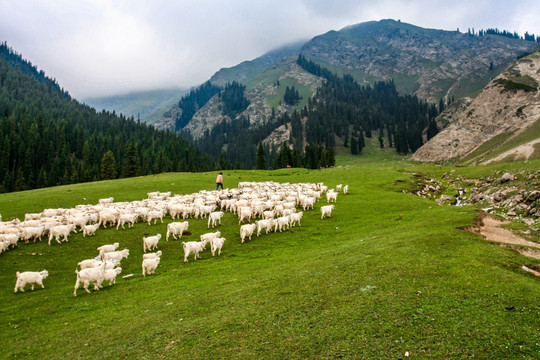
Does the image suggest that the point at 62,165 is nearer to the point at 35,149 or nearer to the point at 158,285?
the point at 35,149

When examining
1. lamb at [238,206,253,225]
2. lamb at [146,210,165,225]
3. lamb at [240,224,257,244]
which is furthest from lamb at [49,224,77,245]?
lamb at [238,206,253,225]

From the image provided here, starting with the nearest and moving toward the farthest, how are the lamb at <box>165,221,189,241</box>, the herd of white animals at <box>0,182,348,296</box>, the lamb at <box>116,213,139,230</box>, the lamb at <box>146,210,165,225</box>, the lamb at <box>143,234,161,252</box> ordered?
1. the herd of white animals at <box>0,182,348,296</box>
2. the lamb at <box>143,234,161,252</box>
3. the lamb at <box>165,221,189,241</box>
4. the lamb at <box>116,213,139,230</box>
5. the lamb at <box>146,210,165,225</box>

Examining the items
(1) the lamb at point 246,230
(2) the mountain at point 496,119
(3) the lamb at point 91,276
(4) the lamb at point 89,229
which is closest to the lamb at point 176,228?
(1) the lamb at point 246,230

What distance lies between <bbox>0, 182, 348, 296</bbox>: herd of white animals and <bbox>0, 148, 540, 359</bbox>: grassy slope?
87 cm

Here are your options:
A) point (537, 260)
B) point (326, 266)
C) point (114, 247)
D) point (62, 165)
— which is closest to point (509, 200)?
point (537, 260)

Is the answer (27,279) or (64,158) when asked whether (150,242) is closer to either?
(27,279)

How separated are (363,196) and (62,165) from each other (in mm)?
128232

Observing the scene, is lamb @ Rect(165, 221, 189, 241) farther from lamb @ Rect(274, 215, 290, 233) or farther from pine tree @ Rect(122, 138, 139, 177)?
pine tree @ Rect(122, 138, 139, 177)

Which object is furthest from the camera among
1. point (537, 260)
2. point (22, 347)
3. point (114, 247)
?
point (114, 247)

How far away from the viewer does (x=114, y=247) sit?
20.7 metres

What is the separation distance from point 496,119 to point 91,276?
15630 cm

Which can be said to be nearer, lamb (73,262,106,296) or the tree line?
lamb (73,262,106,296)

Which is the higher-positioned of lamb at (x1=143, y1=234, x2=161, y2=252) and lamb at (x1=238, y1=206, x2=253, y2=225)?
lamb at (x1=238, y1=206, x2=253, y2=225)

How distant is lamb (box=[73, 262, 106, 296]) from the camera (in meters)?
15.0
